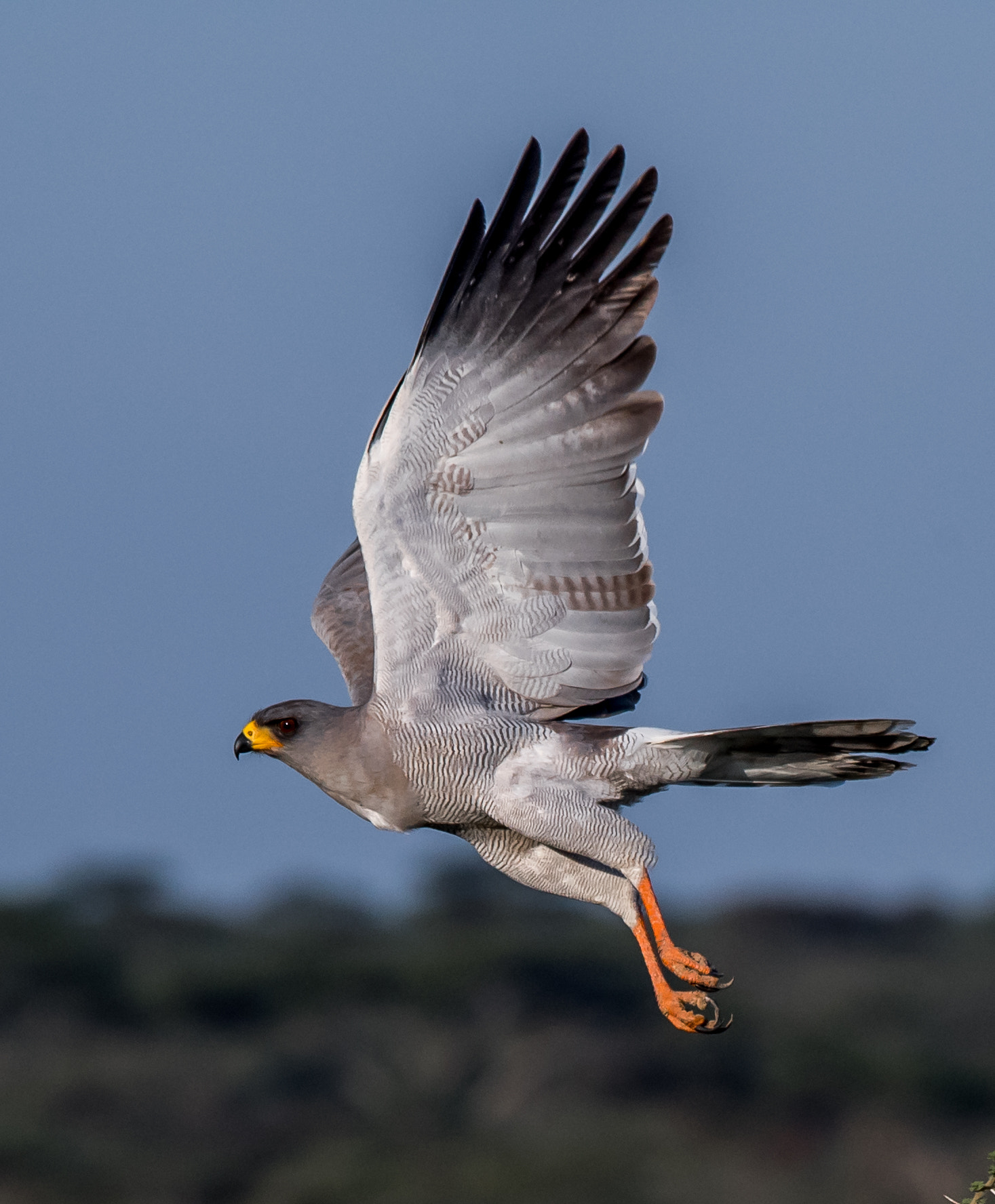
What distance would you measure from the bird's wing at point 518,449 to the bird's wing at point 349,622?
104 centimetres

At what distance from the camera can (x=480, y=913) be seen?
59.7 m

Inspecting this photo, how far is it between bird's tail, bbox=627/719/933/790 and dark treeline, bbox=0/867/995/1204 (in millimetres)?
30797

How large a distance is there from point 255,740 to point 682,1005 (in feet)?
8.01

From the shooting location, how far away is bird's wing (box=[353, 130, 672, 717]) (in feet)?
28.2

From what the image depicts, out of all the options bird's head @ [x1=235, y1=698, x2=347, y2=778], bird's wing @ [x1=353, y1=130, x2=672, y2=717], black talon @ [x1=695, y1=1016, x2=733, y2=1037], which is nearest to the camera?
black talon @ [x1=695, y1=1016, x2=733, y2=1037]

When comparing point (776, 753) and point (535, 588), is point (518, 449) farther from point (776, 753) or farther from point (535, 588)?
point (776, 753)

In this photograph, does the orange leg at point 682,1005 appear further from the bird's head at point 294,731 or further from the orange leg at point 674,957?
the bird's head at point 294,731

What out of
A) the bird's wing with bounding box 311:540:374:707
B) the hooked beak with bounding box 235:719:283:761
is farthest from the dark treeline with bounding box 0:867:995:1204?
the hooked beak with bounding box 235:719:283:761

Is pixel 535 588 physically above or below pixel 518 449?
below

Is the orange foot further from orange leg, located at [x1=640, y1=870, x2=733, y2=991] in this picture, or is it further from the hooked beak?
the hooked beak

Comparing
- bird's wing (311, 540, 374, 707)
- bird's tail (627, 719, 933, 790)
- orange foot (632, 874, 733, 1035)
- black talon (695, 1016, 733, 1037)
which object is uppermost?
bird's wing (311, 540, 374, 707)

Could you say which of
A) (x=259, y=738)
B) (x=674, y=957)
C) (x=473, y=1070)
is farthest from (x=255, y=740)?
(x=473, y=1070)

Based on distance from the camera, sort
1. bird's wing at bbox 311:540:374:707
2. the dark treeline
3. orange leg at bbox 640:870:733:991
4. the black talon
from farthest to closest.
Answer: the dark treeline
bird's wing at bbox 311:540:374:707
orange leg at bbox 640:870:733:991
the black talon

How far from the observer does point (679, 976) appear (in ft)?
28.9
